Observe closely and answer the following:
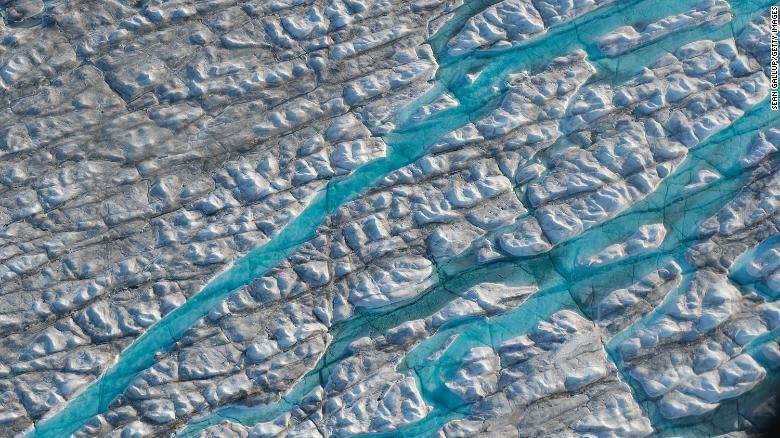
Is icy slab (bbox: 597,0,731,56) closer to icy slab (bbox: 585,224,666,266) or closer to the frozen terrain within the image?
the frozen terrain

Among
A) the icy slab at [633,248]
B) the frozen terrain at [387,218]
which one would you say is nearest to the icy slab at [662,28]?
the frozen terrain at [387,218]

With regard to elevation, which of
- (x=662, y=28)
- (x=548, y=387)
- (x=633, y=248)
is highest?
(x=662, y=28)

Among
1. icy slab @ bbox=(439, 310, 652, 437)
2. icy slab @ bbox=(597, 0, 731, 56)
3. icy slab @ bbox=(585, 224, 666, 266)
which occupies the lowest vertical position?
icy slab @ bbox=(439, 310, 652, 437)

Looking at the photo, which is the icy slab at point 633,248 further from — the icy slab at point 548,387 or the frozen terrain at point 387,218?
the icy slab at point 548,387

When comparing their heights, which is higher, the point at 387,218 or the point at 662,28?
the point at 662,28

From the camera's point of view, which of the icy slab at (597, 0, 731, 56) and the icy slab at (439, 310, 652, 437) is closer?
the icy slab at (439, 310, 652, 437)

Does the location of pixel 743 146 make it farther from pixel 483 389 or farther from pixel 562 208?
pixel 483 389

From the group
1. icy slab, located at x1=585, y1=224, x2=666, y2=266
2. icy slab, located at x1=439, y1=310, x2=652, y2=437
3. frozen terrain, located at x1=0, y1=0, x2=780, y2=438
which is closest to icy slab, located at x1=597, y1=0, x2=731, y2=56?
frozen terrain, located at x1=0, y1=0, x2=780, y2=438

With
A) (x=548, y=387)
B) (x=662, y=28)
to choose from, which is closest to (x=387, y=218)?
(x=548, y=387)

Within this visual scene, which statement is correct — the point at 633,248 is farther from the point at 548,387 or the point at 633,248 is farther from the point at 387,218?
the point at 387,218
